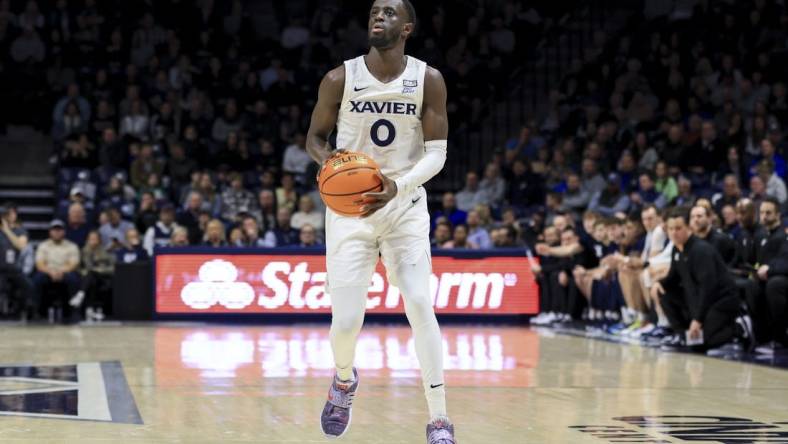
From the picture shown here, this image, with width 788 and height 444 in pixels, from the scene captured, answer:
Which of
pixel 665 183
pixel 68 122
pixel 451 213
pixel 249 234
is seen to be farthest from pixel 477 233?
pixel 68 122

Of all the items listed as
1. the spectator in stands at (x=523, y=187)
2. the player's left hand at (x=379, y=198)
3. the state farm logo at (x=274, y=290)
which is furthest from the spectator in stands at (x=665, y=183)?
the player's left hand at (x=379, y=198)

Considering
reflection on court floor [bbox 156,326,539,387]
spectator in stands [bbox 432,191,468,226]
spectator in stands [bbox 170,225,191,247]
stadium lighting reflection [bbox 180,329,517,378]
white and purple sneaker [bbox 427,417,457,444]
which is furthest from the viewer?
spectator in stands [bbox 432,191,468,226]

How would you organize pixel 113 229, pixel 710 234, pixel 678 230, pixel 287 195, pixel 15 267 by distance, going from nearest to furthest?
pixel 678 230 → pixel 710 234 → pixel 15 267 → pixel 113 229 → pixel 287 195

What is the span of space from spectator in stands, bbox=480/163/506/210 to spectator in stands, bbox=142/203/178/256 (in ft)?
17.6

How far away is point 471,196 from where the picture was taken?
21.6 metres

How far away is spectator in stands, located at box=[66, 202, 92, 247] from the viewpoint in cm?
1931

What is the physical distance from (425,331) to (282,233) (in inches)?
505

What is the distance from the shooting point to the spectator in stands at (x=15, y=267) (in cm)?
1809

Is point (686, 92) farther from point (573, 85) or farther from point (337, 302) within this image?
point (337, 302)

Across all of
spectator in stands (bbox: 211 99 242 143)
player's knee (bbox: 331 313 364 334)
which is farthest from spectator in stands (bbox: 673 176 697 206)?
player's knee (bbox: 331 313 364 334)

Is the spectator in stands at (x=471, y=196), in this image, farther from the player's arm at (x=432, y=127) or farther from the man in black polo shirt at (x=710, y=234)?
the player's arm at (x=432, y=127)

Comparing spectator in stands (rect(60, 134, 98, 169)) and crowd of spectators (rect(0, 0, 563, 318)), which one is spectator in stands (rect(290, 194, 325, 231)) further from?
spectator in stands (rect(60, 134, 98, 169))

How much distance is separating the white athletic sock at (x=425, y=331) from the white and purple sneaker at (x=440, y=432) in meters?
0.04

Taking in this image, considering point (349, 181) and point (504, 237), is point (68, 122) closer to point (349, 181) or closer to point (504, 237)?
point (504, 237)
